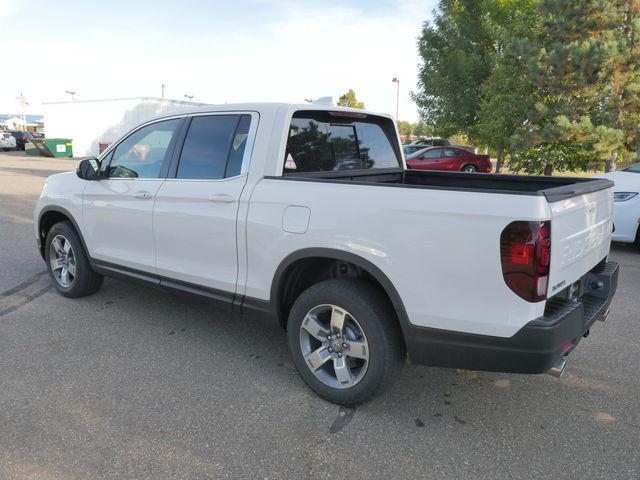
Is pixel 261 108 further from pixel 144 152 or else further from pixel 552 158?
pixel 552 158

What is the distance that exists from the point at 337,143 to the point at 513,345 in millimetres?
2071

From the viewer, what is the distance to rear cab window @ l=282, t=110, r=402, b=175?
3689mm

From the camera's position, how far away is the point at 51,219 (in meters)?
5.33

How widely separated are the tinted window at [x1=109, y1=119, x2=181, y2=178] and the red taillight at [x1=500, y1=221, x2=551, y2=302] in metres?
2.76

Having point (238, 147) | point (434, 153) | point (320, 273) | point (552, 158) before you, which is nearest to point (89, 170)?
point (238, 147)

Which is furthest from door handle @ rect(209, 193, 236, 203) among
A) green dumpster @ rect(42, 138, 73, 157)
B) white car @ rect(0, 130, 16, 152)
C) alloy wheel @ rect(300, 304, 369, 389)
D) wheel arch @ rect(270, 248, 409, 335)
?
white car @ rect(0, 130, 16, 152)

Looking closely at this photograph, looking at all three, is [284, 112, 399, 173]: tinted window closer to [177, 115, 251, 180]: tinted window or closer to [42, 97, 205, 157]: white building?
[177, 115, 251, 180]: tinted window

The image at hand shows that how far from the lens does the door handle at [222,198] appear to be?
3527mm

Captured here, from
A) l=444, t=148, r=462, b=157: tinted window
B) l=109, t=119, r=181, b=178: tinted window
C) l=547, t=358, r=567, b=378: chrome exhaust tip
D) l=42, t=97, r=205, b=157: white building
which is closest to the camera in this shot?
l=547, t=358, r=567, b=378: chrome exhaust tip

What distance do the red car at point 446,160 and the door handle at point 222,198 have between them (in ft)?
55.2

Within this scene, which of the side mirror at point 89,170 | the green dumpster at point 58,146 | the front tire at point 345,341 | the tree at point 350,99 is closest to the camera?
the front tire at point 345,341

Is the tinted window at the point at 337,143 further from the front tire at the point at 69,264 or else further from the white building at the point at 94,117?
the white building at the point at 94,117

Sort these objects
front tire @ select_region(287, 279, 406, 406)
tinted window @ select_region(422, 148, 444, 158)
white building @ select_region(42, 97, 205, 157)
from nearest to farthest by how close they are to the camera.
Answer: front tire @ select_region(287, 279, 406, 406) → tinted window @ select_region(422, 148, 444, 158) → white building @ select_region(42, 97, 205, 157)

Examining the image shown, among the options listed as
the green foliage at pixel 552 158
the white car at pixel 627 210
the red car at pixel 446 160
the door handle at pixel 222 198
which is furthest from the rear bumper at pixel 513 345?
the red car at pixel 446 160
